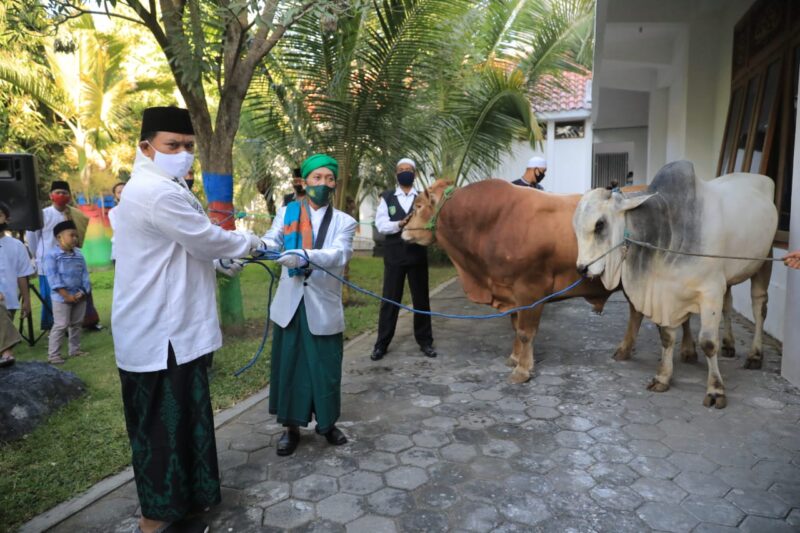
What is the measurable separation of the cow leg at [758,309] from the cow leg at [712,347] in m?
0.97

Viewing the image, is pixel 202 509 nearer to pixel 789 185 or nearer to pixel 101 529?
pixel 101 529

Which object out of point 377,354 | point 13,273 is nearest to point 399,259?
point 377,354

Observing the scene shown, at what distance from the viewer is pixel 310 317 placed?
11.9ft

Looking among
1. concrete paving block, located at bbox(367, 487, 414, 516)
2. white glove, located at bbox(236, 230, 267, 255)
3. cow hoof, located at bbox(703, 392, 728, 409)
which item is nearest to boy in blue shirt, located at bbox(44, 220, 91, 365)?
white glove, located at bbox(236, 230, 267, 255)

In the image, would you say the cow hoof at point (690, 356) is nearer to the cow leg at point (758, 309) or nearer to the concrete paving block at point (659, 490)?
the cow leg at point (758, 309)

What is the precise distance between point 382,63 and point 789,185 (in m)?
4.52

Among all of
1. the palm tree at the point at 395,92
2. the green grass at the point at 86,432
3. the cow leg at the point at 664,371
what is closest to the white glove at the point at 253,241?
the green grass at the point at 86,432

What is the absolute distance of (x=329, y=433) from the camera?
12.7ft

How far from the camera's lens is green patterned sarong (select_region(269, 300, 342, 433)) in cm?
367

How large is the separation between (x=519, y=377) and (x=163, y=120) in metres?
3.47

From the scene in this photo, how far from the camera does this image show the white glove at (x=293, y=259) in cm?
324

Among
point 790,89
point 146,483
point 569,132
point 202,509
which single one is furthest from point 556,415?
point 569,132

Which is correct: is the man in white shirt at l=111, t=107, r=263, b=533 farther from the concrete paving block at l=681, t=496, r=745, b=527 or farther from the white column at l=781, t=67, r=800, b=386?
the white column at l=781, t=67, r=800, b=386

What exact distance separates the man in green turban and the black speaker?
1449 millimetres
